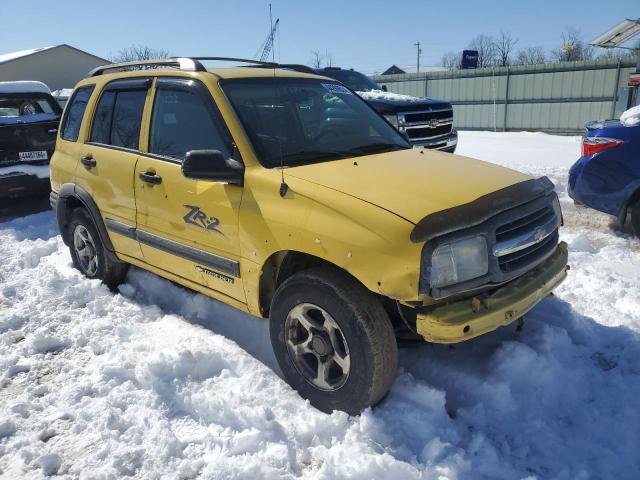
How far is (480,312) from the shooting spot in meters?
2.61

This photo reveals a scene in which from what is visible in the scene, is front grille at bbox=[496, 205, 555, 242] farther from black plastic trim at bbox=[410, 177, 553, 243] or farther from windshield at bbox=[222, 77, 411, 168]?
windshield at bbox=[222, 77, 411, 168]

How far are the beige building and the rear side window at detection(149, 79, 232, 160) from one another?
42.4 meters

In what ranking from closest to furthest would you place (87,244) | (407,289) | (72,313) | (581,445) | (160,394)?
(407,289) < (581,445) < (160,394) < (72,313) < (87,244)

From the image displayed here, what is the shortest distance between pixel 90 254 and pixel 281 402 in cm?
283

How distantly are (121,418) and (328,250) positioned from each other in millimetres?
1523

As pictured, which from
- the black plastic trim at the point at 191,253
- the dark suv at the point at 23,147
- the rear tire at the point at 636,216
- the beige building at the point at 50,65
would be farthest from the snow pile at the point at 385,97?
the beige building at the point at 50,65

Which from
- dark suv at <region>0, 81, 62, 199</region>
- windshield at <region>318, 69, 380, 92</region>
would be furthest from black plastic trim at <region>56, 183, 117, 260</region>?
windshield at <region>318, 69, 380, 92</region>

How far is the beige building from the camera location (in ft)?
130

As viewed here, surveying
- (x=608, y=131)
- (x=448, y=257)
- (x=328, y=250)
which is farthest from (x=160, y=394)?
(x=608, y=131)

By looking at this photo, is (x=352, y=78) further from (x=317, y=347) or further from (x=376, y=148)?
(x=317, y=347)

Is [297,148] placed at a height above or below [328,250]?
above

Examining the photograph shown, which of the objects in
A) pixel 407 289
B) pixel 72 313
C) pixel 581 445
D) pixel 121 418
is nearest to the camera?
pixel 407 289

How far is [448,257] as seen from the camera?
2.53m

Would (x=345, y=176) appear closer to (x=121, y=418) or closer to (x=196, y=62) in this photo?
(x=196, y=62)
